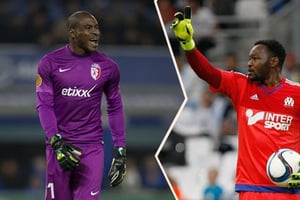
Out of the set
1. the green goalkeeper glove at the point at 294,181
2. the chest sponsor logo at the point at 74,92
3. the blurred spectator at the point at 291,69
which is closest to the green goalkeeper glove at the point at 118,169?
the chest sponsor logo at the point at 74,92

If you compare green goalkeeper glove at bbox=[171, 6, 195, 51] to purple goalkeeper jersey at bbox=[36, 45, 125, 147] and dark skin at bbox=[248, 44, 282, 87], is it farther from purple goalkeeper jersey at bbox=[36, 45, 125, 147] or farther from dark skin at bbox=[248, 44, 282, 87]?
purple goalkeeper jersey at bbox=[36, 45, 125, 147]

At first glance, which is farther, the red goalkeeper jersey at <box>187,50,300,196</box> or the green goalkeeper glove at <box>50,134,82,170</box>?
the red goalkeeper jersey at <box>187,50,300,196</box>

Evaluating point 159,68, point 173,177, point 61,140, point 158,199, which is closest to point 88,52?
point 61,140

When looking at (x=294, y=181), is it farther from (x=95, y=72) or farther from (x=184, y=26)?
(x=95, y=72)

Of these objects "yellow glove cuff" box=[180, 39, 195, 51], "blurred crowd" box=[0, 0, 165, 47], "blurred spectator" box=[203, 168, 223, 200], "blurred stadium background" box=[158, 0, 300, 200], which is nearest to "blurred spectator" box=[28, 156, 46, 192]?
"blurred crowd" box=[0, 0, 165, 47]

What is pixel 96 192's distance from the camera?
796cm

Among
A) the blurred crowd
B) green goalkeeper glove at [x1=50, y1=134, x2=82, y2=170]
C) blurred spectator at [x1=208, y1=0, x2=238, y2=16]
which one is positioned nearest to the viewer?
green goalkeeper glove at [x1=50, y1=134, x2=82, y2=170]

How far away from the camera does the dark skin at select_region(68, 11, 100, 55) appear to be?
785 centimetres

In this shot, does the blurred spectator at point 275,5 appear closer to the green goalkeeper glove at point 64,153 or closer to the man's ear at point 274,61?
the man's ear at point 274,61

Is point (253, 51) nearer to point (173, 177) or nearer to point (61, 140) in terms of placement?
point (61, 140)

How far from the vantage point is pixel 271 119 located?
7.89 meters

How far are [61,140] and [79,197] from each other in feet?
1.64

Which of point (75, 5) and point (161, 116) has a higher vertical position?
point (75, 5)

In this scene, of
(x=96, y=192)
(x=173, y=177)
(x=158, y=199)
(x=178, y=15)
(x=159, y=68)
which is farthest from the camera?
(x=159, y=68)
